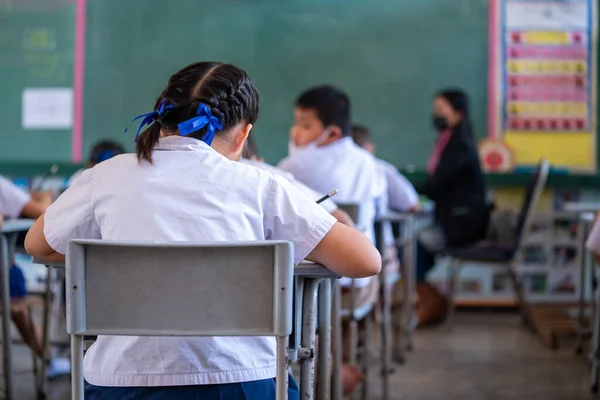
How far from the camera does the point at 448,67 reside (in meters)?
5.59

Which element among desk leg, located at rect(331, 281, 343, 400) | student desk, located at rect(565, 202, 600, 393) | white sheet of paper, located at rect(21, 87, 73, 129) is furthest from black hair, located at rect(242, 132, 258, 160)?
white sheet of paper, located at rect(21, 87, 73, 129)

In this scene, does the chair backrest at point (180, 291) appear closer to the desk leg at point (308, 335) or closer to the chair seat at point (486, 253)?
the desk leg at point (308, 335)

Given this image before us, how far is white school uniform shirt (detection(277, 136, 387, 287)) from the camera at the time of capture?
9.91 feet

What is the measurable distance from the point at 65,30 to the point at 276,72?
1.41 meters

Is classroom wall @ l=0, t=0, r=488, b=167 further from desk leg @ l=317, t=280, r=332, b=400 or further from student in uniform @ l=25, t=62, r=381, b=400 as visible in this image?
student in uniform @ l=25, t=62, r=381, b=400

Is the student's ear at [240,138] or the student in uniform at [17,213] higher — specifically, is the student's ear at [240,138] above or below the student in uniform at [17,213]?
above

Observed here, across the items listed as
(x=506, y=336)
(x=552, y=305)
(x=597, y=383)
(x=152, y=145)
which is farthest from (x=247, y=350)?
(x=552, y=305)

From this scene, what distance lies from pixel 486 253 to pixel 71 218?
345cm

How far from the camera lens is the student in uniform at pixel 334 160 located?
3.02 m

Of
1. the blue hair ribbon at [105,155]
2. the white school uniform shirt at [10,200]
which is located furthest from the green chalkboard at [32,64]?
the white school uniform shirt at [10,200]

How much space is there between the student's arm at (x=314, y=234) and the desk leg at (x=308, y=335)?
0.14 m

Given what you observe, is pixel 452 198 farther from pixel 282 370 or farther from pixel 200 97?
pixel 282 370

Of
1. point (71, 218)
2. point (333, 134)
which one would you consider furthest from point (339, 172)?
point (71, 218)

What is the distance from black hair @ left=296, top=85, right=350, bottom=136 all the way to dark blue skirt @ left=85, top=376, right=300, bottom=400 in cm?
181
